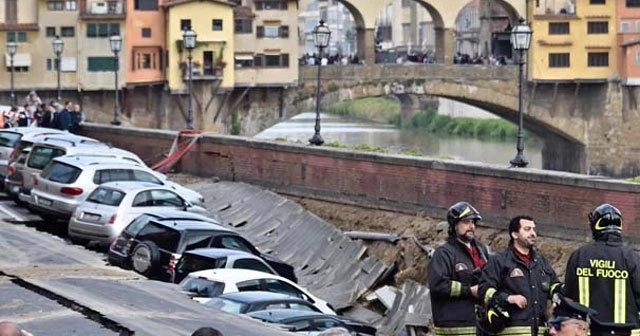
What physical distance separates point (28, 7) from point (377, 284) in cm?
4116

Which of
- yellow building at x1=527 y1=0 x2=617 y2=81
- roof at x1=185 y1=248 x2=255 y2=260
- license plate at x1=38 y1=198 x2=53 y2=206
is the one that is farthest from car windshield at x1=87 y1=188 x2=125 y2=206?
yellow building at x1=527 y1=0 x2=617 y2=81

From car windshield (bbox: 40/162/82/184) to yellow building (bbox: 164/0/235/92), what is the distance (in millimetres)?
38563

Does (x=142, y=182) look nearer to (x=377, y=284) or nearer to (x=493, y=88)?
(x=377, y=284)

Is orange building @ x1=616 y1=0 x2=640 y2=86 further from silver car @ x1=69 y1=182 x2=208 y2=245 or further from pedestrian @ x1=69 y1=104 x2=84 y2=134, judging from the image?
silver car @ x1=69 y1=182 x2=208 y2=245

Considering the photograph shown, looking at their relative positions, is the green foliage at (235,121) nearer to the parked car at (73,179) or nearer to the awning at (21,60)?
the awning at (21,60)

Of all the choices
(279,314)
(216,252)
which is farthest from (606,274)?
(216,252)

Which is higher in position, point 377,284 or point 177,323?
point 177,323

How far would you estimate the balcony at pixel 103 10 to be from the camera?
64812mm

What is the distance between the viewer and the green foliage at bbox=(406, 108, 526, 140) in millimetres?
91625

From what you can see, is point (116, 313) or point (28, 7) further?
point (28, 7)

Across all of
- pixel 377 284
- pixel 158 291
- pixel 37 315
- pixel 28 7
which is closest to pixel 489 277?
pixel 37 315

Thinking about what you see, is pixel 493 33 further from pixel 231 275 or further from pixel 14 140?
pixel 231 275

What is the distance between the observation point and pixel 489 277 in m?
10.8

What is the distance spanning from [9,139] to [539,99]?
44.6m
